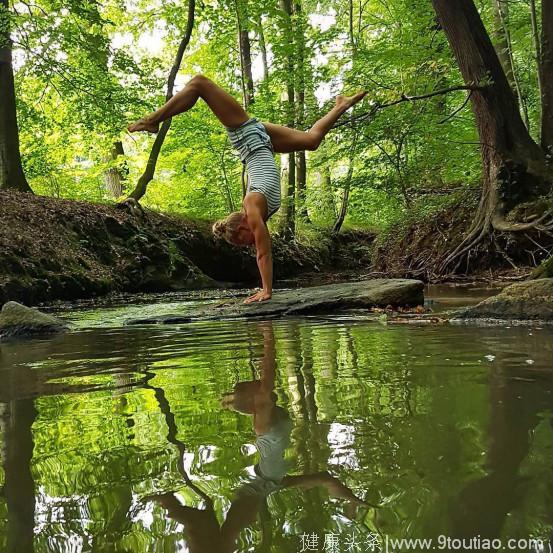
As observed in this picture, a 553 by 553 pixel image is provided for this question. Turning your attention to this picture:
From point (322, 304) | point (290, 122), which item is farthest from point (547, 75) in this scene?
point (322, 304)

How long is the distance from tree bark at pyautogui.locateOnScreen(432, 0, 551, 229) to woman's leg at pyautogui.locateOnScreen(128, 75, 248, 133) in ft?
13.4

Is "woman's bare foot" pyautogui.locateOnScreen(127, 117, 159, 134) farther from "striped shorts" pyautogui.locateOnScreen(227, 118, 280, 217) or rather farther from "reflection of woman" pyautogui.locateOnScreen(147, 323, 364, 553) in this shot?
"reflection of woman" pyautogui.locateOnScreen(147, 323, 364, 553)

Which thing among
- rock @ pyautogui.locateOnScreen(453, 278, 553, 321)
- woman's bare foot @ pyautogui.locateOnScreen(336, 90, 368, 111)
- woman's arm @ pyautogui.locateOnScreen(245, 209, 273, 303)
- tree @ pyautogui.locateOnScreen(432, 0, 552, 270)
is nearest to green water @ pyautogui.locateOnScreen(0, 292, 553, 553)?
rock @ pyautogui.locateOnScreen(453, 278, 553, 321)

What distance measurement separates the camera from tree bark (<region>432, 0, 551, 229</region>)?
7.17 metres

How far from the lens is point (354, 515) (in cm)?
80

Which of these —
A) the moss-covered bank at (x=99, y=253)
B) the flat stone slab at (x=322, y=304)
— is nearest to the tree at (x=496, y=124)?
the flat stone slab at (x=322, y=304)

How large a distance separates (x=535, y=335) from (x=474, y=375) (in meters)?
1.04

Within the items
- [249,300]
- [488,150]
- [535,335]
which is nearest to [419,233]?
[488,150]

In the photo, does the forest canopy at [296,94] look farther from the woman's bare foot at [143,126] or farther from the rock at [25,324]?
the rock at [25,324]

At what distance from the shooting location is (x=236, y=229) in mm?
5039

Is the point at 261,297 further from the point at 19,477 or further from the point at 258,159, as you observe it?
the point at 19,477

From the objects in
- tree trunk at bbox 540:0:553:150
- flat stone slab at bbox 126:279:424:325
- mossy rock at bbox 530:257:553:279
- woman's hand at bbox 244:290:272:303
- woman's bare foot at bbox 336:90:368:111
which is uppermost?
tree trunk at bbox 540:0:553:150

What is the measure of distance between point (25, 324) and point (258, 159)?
2.59m

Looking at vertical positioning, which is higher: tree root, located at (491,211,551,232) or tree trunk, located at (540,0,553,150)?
tree trunk, located at (540,0,553,150)
